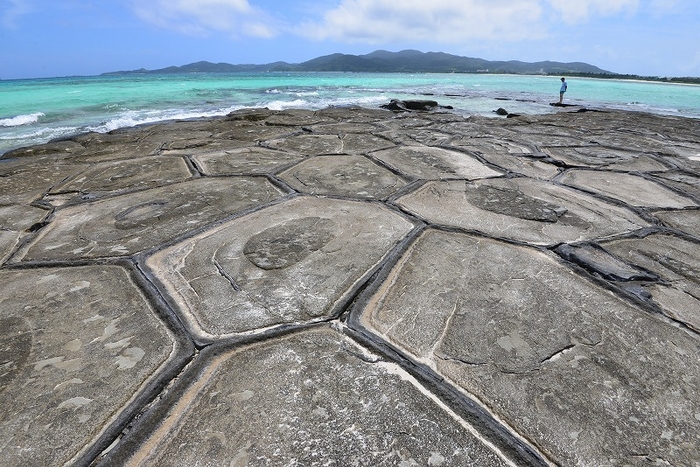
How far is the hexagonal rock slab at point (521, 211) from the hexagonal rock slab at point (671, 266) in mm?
112

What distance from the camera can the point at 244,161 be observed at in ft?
8.86

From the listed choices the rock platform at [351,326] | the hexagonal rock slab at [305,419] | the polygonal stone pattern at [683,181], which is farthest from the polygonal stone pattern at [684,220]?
the hexagonal rock slab at [305,419]

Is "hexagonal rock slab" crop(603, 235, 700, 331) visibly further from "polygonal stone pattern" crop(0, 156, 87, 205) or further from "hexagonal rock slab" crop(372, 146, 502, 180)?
"polygonal stone pattern" crop(0, 156, 87, 205)

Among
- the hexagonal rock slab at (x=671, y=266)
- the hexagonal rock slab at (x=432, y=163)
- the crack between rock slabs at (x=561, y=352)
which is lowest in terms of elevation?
the crack between rock slabs at (x=561, y=352)

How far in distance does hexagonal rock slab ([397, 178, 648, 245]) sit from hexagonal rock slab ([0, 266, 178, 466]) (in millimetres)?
1183

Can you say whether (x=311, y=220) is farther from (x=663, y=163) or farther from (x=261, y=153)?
(x=663, y=163)

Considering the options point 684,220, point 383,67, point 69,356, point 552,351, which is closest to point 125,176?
point 69,356

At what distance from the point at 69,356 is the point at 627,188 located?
2.73 meters

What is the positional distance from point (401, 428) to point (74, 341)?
0.82 metres

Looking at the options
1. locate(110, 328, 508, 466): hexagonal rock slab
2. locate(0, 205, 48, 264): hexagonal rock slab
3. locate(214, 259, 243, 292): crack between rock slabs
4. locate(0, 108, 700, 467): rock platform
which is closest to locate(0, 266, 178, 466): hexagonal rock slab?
locate(0, 108, 700, 467): rock platform

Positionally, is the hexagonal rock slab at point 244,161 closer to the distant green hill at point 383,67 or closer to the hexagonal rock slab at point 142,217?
the hexagonal rock slab at point 142,217

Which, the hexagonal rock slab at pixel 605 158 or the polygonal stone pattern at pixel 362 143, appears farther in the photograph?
the polygonal stone pattern at pixel 362 143

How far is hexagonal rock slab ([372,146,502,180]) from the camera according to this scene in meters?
2.30

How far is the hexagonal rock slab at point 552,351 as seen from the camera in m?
0.69
